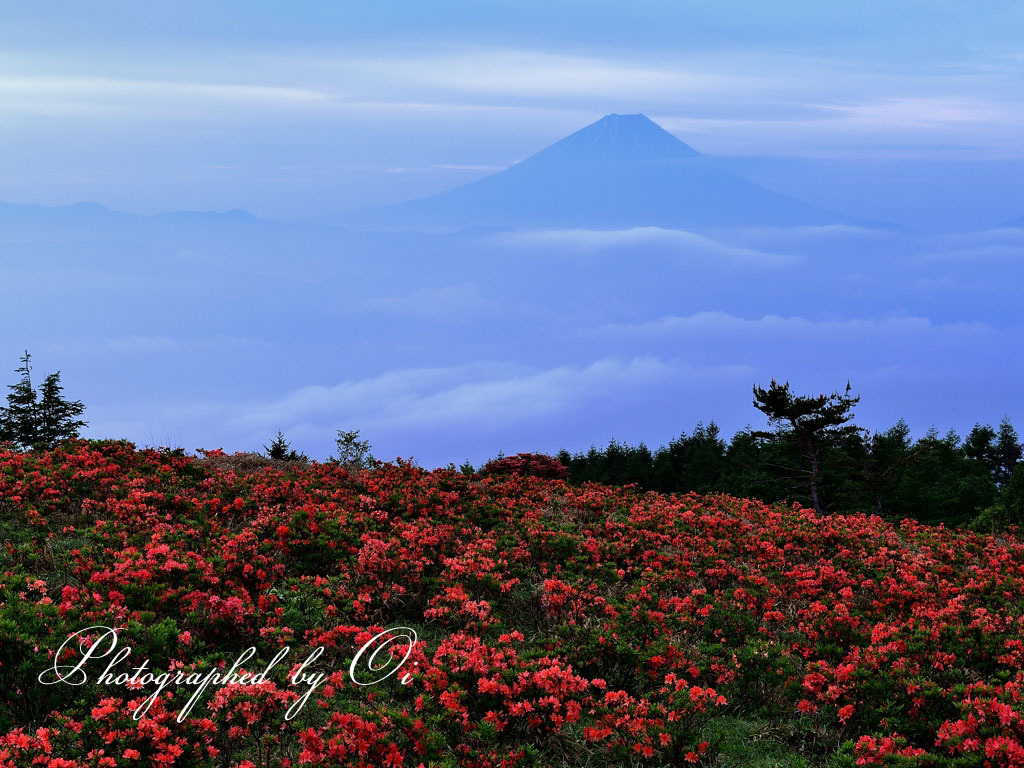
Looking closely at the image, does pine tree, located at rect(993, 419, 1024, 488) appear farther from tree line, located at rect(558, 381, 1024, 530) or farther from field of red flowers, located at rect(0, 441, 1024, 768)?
field of red flowers, located at rect(0, 441, 1024, 768)

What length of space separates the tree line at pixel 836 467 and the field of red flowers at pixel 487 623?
22701 mm

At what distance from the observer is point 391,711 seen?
675cm

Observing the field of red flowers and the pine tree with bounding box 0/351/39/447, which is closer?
the field of red flowers

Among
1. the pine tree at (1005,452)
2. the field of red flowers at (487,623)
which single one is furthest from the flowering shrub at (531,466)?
the pine tree at (1005,452)

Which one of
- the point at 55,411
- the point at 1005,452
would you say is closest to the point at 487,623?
the point at 55,411

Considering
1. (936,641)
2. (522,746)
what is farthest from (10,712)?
(936,641)

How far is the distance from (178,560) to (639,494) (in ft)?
32.6

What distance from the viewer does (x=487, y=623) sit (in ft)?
29.8

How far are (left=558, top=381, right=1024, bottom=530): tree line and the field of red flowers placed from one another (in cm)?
2270

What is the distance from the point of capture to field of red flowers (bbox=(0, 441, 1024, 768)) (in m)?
6.87

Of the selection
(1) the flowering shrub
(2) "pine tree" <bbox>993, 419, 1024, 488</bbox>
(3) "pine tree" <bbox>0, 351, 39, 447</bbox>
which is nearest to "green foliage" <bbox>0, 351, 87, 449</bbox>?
(3) "pine tree" <bbox>0, 351, 39, 447</bbox>

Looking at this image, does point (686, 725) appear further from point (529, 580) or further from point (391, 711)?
point (529, 580)

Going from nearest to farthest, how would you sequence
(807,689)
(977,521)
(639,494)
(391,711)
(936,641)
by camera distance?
(391,711)
(807,689)
(936,641)
(639,494)
(977,521)

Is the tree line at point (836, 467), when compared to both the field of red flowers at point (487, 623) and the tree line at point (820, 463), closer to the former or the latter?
the tree line at point (820, 463)
